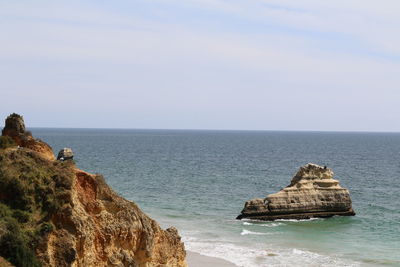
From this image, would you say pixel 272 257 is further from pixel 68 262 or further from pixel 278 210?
pixel 68 262

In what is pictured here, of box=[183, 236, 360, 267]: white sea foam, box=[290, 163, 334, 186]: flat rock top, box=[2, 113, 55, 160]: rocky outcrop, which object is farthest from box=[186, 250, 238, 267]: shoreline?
box=[290, 163, 334, 186]: flat rock top

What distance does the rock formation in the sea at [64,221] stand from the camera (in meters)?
19.5

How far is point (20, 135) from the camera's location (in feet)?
83.5

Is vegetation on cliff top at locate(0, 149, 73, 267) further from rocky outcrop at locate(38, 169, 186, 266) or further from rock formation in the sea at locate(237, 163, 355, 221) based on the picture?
rock formation in the sea at locate(237, 163, 355, 221)

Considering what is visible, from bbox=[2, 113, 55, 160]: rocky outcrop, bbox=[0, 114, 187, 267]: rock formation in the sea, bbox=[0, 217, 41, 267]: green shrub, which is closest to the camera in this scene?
bbox=[0, 217, 41, 267]: green shrub

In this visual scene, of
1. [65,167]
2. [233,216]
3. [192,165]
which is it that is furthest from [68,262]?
[192,165]

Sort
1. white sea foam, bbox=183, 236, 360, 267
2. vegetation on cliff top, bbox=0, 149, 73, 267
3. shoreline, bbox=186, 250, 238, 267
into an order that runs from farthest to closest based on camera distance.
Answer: white sea foam, bbox=183, 236, 360, 267
shoreline, bbox=186, 250, 238, 267
vegetation on cliff top, bbox=0, 149, 73, 267

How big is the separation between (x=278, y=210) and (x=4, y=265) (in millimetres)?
41765

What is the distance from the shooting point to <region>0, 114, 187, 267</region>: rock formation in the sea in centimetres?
1950

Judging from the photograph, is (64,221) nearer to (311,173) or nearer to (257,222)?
(257,222)

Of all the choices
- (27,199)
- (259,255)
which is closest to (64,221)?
(27,199)

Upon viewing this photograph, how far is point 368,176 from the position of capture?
10231 cm

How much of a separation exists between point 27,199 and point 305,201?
41.5 m

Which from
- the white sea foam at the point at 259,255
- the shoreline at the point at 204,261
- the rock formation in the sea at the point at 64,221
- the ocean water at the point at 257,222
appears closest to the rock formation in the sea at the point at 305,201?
the ocean water at the point at 257,222
